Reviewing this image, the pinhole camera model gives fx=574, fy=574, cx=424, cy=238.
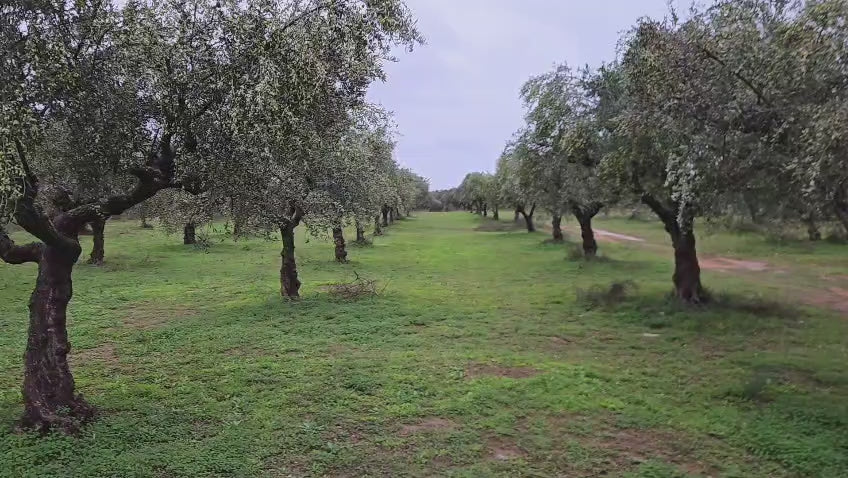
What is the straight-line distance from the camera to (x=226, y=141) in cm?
830

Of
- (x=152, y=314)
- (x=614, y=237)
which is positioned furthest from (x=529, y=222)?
(x=152, y=314)

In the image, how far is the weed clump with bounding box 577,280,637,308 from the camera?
64.0 feet

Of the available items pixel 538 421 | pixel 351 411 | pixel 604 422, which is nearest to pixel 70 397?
pixel 351 411

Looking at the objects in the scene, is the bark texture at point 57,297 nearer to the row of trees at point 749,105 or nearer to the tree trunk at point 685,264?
the row of trees at point 749,105

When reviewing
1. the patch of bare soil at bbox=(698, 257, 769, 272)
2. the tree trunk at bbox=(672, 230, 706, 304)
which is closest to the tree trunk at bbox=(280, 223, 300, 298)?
the tree trunk at bbox=(672, 230, 706, 304)

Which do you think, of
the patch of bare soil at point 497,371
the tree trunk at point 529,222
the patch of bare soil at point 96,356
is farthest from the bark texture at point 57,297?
the tree trunk at point 529,222

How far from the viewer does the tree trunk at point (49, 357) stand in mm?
8344

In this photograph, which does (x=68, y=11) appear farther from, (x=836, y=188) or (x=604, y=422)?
(x=836, y=188)

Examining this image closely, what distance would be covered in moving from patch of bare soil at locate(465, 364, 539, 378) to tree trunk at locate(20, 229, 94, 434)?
688 centimetres

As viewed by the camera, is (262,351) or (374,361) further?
(262,351)

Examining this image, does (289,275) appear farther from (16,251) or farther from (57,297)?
(16,251)

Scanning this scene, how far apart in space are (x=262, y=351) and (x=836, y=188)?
1147 centimetres

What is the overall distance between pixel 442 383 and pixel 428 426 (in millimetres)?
2088

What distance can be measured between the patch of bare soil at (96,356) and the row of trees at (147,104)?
4082 mm
